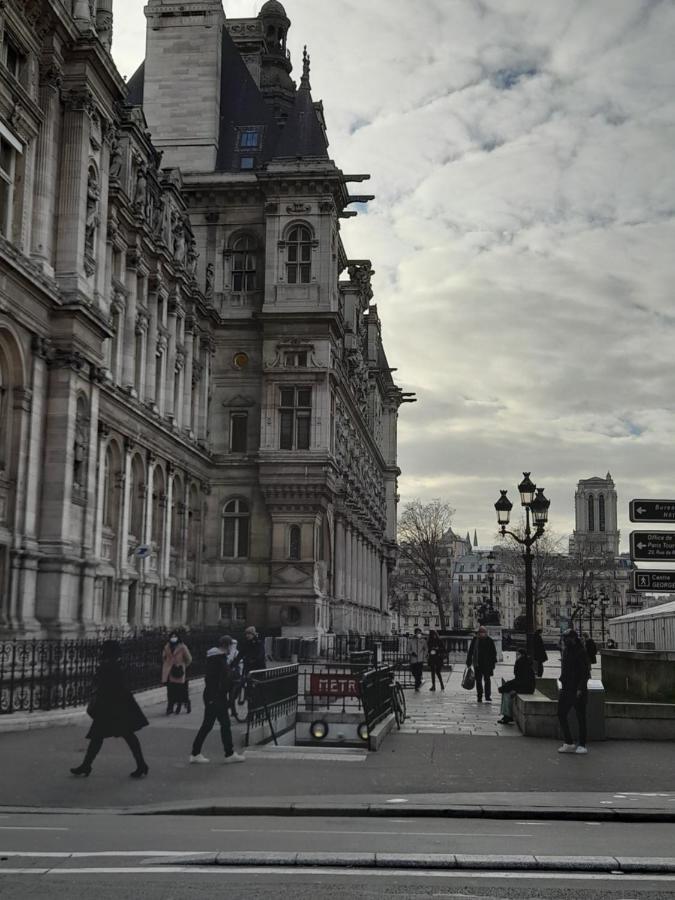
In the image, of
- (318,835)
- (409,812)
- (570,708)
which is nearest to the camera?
(318,835)

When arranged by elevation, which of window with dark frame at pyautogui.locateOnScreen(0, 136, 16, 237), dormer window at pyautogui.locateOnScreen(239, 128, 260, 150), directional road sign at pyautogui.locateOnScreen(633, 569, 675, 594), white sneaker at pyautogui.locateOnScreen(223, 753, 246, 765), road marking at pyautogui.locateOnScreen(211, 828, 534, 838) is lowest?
road marking at pyautogui.locateOnScreen(211, 828, 534, 838)

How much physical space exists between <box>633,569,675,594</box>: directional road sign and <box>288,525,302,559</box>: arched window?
3341cm

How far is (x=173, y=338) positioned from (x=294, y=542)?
37.4 ft

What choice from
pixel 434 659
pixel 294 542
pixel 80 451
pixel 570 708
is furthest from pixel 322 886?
pixel 294 542

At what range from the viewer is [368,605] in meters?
75.4

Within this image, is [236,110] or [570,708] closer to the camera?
[570,708]

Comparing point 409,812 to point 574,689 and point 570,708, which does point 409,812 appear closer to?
point 574,689

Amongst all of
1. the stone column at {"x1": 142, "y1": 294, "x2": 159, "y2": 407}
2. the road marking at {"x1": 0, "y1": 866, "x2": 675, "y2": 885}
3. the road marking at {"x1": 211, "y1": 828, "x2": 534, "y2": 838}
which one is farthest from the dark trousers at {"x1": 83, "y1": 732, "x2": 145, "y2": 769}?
the stone column at {"x1": 142, "y1": 294, "x2": 159, "y2": 407}

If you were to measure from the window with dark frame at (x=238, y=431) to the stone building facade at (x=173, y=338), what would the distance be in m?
0.10

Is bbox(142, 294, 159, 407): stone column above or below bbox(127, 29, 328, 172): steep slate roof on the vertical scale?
below

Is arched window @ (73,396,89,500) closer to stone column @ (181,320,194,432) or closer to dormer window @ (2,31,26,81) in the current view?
dormer window @ (2,31,26,81)

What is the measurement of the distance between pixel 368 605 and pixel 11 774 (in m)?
61.3

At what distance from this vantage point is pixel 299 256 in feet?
173

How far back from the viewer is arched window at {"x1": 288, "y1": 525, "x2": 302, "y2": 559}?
166 ft
